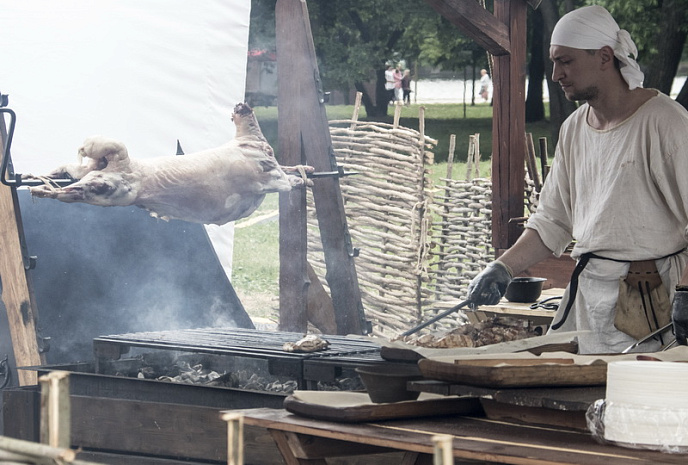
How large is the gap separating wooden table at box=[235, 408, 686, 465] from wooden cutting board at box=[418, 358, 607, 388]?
0.31 feet

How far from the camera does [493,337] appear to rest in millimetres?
3744

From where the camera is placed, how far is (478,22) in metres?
5.24

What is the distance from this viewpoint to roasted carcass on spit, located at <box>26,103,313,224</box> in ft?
14.2

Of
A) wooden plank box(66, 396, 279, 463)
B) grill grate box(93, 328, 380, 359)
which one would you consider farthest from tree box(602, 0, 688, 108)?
wooden plank box(66, 396, 279, 463)

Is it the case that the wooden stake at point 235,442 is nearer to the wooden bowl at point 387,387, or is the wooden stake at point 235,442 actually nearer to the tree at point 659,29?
the wooden bowl at point 387,387

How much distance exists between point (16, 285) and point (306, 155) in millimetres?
1667

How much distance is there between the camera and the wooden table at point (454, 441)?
5.46 ft

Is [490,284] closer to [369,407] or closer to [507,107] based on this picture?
[369,407]

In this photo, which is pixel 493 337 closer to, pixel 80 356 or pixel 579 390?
pixel 579 390

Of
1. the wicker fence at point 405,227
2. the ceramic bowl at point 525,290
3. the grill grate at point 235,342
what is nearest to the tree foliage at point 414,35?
the wicker fence at point 405,227

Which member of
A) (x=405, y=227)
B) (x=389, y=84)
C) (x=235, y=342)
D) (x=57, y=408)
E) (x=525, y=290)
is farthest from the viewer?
(x=389, y=84)

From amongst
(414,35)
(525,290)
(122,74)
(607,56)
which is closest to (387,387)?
(607,56)

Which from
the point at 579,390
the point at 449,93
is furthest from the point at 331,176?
the point at 449,93

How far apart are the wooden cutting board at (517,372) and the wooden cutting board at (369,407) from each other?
80 millimetres
